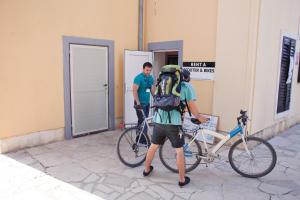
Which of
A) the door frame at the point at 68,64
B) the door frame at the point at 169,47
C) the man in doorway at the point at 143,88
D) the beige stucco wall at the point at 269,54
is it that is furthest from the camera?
the door frame at the point at 169,47

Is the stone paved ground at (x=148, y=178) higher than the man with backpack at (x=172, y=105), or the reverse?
the man with backpack at (x=172, y=105)

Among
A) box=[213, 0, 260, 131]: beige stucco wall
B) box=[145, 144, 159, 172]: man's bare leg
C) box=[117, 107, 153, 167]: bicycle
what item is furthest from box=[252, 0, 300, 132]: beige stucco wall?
box=[145, 144, 159, 172]: man's bare leg

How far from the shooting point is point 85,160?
4633 mm

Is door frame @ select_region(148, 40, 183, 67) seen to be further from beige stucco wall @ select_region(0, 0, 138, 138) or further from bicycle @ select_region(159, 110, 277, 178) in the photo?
bicycle @ select_region(159, 110, 277, 178)

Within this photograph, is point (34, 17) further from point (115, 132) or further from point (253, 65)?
point (253, 65)

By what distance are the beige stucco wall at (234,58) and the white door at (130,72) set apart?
6.69 ft

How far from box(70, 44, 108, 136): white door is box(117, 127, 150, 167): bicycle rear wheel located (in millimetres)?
1967

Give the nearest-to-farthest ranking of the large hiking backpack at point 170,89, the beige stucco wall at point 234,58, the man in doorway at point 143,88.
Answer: the large hiking backpack at point 170,89 → the man in doorway at point 143,88 → the beige stucco wall at point 234,58

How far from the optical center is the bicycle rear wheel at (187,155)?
4047mm

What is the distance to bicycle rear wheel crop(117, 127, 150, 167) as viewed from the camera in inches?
169

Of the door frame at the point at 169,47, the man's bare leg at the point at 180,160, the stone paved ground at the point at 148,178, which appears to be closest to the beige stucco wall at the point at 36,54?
the stone paved ground at the point at 148,178

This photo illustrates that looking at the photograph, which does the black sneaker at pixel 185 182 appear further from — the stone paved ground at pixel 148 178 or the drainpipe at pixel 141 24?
the drainpipe at pixel 141 24

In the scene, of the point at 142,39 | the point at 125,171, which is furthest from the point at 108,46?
the point at 125,171

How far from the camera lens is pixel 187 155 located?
4082mm
